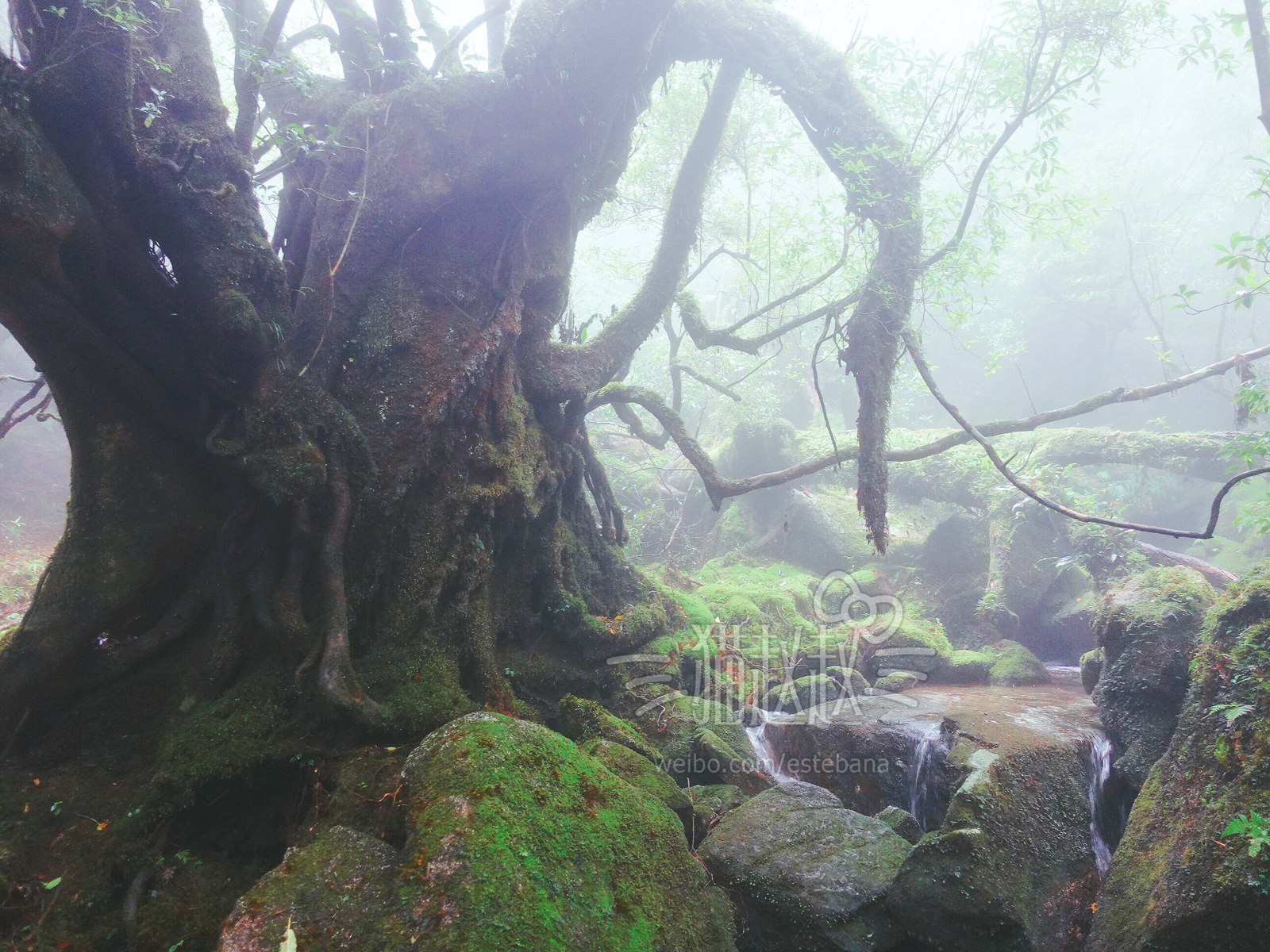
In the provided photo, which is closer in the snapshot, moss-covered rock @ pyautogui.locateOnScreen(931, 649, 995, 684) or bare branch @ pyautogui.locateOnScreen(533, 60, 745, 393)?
bare branch @ pyautogui.locateOnScreen(533, 60, 745, 393)

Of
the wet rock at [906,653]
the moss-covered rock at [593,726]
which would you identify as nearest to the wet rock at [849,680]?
the wet rock at [906,653]

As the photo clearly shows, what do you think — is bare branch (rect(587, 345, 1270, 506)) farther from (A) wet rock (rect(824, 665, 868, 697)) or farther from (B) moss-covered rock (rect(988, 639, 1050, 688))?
(B) moss-covered rock (rect(988, 639, 1050, 688))

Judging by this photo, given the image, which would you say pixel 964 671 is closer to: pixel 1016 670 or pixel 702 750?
pixel 1016 670

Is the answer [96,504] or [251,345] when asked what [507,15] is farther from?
[96,504]

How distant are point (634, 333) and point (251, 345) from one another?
5.01 meters

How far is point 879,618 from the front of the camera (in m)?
10.8

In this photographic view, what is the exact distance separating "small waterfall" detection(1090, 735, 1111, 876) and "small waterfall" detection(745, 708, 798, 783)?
247 cm

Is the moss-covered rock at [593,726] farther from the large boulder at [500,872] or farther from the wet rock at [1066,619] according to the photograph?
the wet rock at [1066,619]

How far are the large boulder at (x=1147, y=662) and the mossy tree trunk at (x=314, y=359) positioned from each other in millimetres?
4618

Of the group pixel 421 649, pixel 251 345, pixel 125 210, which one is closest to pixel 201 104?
pixel 125 210

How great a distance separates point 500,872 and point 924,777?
4.90m

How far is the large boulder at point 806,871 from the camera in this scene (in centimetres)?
353

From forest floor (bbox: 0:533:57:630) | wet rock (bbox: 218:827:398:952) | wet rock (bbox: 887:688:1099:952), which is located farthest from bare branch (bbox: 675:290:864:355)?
forest floor (bbox: 0:533:57:630)

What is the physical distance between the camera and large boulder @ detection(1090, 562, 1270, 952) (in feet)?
10.4
